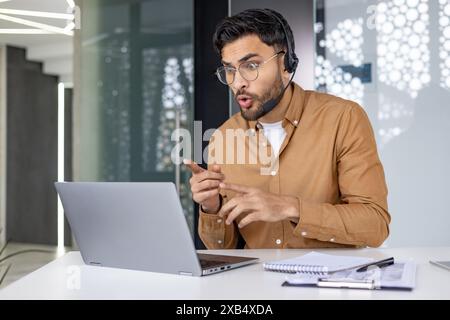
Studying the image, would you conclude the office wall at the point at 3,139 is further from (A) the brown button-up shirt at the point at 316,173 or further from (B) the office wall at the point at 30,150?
(A) the brown button-up shirt at the point at 316,173

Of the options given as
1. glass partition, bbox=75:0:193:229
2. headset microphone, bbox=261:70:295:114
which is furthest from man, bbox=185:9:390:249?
glass partition, bbox=75:0:193:229

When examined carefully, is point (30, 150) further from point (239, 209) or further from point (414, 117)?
point (239, 209)

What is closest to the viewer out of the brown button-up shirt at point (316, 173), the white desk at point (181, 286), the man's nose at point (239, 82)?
the white desk at point (181, 286)

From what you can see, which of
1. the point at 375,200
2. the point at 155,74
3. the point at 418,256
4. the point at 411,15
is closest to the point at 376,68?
the point at 411,15

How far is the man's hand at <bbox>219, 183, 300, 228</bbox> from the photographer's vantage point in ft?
5.51

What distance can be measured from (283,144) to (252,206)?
1.93 ft

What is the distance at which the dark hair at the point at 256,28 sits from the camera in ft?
7.40

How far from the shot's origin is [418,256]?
1731mm

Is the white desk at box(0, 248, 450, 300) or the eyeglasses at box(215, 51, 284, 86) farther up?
the eyeglasses at box(215, 51, 284, 86)

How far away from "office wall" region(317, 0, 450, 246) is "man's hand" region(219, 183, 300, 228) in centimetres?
220

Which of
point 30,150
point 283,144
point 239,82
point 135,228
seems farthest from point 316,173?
point 30,150

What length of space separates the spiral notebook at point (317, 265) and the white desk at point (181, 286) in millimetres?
23

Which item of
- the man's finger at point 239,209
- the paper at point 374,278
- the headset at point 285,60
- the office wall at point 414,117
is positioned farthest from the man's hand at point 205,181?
the office wall at point 414,117

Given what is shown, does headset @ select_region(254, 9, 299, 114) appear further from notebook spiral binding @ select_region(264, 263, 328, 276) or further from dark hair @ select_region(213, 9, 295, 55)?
notebook spiral binding @ select_region(264, 263, 328, 276)
